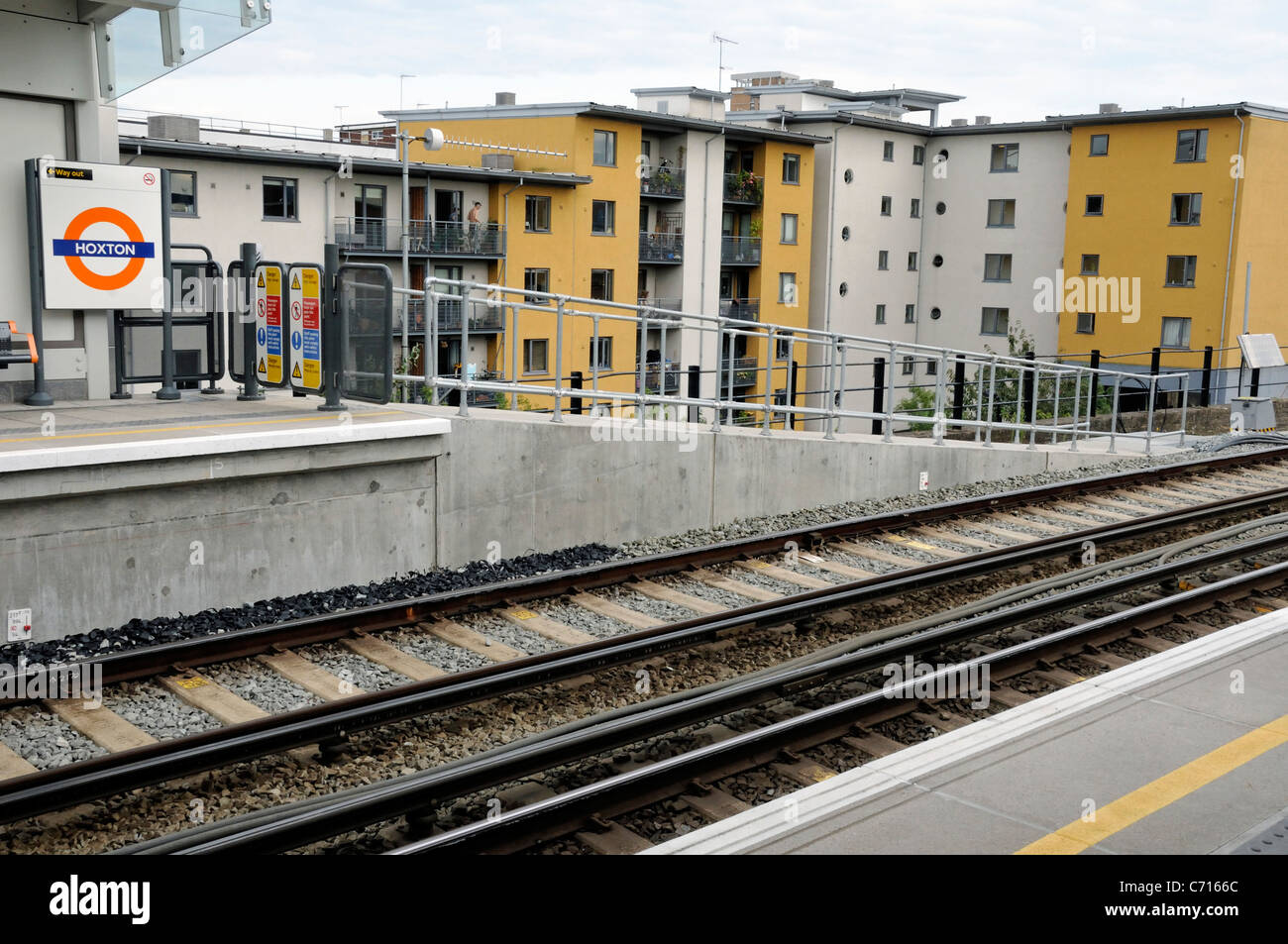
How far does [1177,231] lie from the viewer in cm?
4622

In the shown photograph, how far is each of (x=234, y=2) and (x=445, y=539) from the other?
190 inches

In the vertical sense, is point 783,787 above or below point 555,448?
below

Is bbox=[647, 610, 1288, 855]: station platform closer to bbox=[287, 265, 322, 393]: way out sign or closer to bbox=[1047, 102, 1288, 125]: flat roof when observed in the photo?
bbox=[287, 265, 322, 393]: way out sign

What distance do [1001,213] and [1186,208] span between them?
9.70 metres

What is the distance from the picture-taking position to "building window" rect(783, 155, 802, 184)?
2131 inches

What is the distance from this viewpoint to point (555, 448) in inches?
415

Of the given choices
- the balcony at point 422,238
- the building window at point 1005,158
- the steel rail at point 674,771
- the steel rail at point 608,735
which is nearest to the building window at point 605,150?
the balcony at point 422,238

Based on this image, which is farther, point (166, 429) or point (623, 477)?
point (623, 477)

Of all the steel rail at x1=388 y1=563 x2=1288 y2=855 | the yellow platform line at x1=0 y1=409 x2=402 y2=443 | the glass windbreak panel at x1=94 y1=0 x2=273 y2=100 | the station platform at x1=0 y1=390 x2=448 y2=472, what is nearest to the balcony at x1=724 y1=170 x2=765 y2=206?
the glass windbreak panel at x1=94 y1=0 x2=273 y2=100

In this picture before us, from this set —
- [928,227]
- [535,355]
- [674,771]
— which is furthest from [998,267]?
[674,771]

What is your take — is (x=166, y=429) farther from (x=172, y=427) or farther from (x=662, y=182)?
(x=662, y=182)
